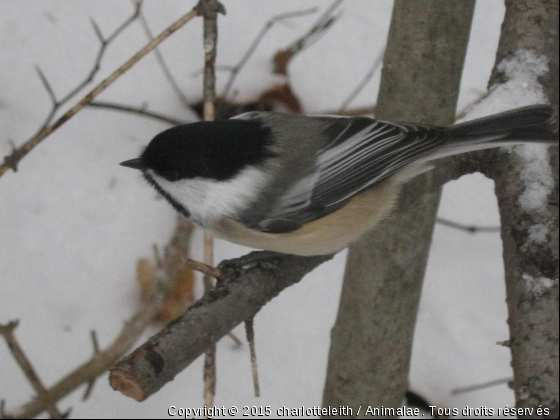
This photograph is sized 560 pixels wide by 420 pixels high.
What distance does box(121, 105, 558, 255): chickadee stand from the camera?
3.51 ft

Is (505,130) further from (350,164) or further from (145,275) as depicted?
(145,275)

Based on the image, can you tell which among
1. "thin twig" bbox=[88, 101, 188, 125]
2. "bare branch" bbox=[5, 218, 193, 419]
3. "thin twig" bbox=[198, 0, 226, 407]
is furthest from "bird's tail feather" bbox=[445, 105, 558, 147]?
"thin twig" bbox=[88, 101, 188, 125]

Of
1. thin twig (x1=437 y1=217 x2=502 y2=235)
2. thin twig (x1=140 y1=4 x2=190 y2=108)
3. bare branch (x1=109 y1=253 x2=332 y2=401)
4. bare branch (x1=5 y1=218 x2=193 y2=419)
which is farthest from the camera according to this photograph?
thin twig (x1=140 y1=4 x2=190 y2=108)

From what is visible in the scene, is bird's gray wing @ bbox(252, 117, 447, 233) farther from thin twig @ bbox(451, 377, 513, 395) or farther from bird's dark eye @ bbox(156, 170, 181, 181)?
thin twig @ bbox(451, 377, 513, 395)

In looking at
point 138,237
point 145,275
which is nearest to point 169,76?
point 138,237

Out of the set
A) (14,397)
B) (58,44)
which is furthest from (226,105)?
(14,397)

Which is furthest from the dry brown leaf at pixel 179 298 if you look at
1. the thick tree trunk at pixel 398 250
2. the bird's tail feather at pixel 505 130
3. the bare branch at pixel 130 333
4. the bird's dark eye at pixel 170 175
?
the bird's tail feather at pixel 505 130

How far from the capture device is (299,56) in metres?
2.35

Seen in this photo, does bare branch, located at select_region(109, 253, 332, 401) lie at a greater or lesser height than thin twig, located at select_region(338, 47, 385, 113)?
lesser

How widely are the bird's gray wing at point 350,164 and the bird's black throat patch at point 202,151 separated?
0.41ft

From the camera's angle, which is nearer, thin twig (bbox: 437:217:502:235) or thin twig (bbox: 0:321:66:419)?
thin twig (bbox: 0:321:66:419)

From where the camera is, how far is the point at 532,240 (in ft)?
3.23

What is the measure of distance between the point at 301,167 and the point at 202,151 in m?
0.23

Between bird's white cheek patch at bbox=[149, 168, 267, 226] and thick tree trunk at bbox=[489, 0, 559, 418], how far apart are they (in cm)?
41
